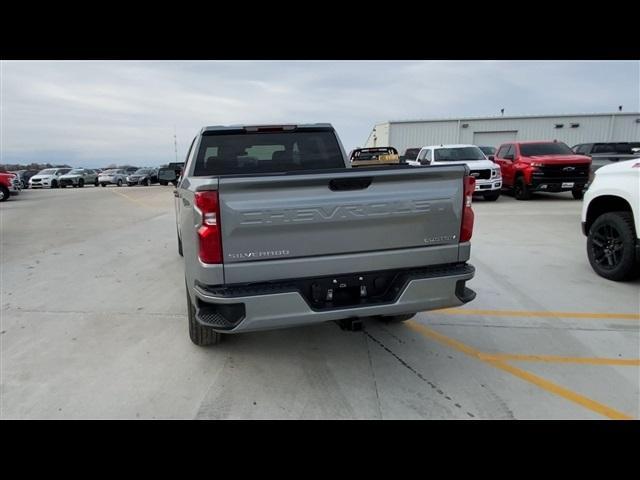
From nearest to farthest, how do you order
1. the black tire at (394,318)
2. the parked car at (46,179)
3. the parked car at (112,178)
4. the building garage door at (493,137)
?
the black tire at (394,318) < the parked car at (46,179) < the building garage door at (493,137) < the parked car at (112,178)

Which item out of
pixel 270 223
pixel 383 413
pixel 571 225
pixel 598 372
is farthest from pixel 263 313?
pixel 571 225

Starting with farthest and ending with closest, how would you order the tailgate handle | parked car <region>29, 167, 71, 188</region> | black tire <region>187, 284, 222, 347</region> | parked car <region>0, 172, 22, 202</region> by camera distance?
1. parked car <region>29, 167, 71, 188</region>
2. parked car <region>0, 172, 22, 202</region>
3. black tire <region>187, 284, 222, 347</region>
4. the tailgate handle

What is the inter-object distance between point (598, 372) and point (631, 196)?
277 cm

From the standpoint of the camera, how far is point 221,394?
9.41 feet

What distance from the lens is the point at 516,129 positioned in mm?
31188

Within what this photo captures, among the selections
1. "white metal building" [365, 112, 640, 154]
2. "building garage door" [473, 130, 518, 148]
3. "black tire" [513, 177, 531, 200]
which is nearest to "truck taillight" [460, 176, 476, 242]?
"black tire" [513, 177, 531, 200]

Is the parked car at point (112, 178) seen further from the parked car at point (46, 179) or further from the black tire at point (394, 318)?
the black tire at point (394, 318)

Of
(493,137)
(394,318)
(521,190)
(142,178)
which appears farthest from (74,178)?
(394,318)

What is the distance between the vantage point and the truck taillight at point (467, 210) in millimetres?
2854

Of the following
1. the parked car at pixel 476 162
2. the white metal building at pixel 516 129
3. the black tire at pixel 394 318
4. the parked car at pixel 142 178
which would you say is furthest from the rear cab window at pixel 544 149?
the parked car at pixel 142 178

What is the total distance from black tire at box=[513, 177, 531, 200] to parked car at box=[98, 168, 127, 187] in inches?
1253

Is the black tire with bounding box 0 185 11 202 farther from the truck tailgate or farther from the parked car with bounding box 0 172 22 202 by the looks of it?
the truck tailgate

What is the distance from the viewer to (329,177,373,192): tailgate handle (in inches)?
102

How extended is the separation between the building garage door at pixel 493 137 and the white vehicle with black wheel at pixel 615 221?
28.8 m
